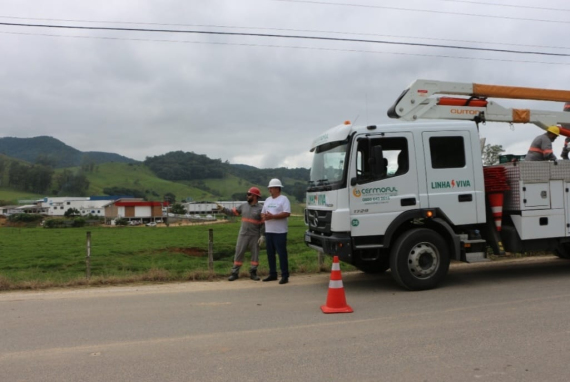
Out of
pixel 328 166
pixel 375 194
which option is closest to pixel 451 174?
pixel 375 194

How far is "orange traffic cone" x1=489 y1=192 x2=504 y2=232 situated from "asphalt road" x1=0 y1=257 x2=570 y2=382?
1.06 metres

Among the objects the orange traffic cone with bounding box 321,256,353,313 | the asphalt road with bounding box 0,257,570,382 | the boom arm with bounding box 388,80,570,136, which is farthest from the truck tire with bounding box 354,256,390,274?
the boom arm with bounding box 388,80,570,136

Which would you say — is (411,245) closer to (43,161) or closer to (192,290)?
(192,290)

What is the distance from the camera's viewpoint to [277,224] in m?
8.41

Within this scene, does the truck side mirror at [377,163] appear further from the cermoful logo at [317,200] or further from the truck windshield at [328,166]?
the cermoful logo at [317,200]

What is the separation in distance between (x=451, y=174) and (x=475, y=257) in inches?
56.8

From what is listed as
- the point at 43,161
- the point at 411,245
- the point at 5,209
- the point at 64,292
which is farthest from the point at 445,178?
the point at 43,161

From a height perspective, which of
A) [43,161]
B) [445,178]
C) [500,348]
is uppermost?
[43,161]

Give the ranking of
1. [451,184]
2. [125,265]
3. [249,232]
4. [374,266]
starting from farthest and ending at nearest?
[125,265] < [374,266] < [249,232] < [451,184]

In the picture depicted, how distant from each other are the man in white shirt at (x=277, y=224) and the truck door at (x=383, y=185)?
162cm

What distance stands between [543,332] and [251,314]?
3.39 m

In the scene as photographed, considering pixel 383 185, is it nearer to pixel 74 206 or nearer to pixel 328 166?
pixel 328 166

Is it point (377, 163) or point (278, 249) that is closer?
point (377, 163)

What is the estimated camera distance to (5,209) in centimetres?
10731
